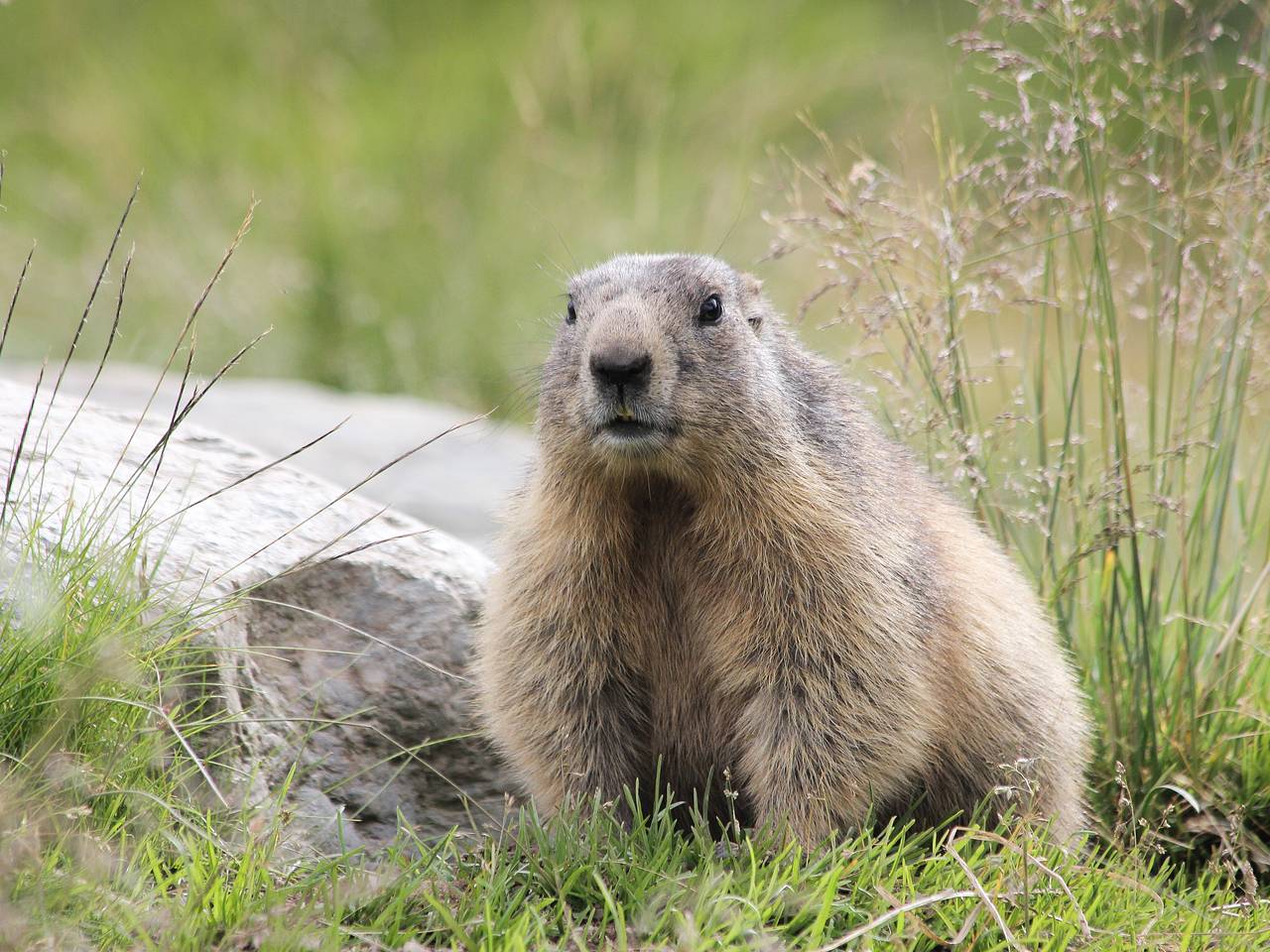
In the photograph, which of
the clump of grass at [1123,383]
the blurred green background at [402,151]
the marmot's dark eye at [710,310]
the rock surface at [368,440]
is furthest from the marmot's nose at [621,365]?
the blurred green background at [402,151]

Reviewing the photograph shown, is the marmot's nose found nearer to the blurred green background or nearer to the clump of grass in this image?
the clump of grass

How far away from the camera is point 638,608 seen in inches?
159

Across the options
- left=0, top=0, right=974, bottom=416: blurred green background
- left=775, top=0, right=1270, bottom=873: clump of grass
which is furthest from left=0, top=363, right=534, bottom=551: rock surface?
left=775, top=0, right=1270, bottom=873: clump of grass

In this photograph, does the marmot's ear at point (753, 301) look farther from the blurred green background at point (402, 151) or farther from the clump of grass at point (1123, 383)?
the blurred green background at point (402, 151)

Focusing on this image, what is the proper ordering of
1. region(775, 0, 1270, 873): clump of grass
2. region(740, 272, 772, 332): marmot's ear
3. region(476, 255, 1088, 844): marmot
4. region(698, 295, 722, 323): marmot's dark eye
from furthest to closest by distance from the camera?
region(775, 0, 1270, 873): clump of grass, region(740, 272, 772, 332): marmot's ear, region(698, 295, 722, 323): marmot's dark eye, region(476, 255, 1088, 844): marmot

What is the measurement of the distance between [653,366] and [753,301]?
29.9 inches

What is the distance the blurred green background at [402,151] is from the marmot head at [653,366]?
12.7 ft

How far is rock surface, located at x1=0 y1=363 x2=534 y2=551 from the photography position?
20.0 feet

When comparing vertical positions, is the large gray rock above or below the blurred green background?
below

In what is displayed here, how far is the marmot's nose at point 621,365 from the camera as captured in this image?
3.58 meters

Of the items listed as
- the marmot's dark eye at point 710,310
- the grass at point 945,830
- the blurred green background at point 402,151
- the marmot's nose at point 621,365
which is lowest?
the grass at point 945,830

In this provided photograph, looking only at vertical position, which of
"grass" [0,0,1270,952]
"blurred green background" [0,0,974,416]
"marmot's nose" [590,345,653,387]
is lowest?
"grass" [0,0,1270,952]

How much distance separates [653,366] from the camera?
3.64m

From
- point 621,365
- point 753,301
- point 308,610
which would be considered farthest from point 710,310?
point 308,610
